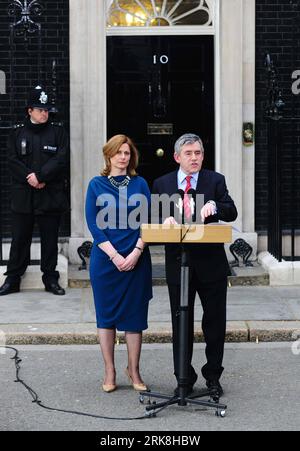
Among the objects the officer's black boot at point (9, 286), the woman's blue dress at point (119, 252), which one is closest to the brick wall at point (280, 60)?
the officer's black boot at point (9, 286)

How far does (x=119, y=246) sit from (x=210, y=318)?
2.67 ft

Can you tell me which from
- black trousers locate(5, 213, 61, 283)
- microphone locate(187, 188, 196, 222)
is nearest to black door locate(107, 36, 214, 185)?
black trousers locate(5, 213, 61, 283)

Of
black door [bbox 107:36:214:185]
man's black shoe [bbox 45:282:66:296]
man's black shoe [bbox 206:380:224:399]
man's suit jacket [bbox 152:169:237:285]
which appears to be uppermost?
black door [bbox 107:36:214:185]

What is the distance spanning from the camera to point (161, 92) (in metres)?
11.6

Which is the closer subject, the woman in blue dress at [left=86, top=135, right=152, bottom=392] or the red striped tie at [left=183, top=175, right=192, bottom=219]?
the red striped tie at [left=183, top=175, right=192, bottom=219]

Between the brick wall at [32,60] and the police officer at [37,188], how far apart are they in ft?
3.90

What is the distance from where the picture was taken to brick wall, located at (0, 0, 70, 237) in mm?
11086

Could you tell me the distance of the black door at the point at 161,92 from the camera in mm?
11594

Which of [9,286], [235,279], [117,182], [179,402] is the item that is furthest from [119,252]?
[235,279]

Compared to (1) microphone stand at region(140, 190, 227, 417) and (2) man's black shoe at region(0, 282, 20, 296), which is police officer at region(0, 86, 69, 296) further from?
(1) microphone stand at region(140, 190, 227, 417)

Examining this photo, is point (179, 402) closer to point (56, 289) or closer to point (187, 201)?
point (187, 201)

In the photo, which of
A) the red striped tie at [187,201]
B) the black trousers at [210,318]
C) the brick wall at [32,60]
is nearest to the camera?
the red striped tie at [187,201]

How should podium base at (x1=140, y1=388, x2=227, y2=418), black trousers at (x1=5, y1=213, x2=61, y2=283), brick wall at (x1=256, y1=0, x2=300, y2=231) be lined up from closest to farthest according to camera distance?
podium base at (x1=140, y1=388, x2=227, y2=418) < black trousers at (x1=5, y1=213, x2=61, y2=283) < brick wall at (x1=256, y1=0, x2=300, y2=231)

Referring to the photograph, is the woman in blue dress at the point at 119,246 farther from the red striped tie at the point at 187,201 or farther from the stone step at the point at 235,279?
the stone step at the point at 235,279
